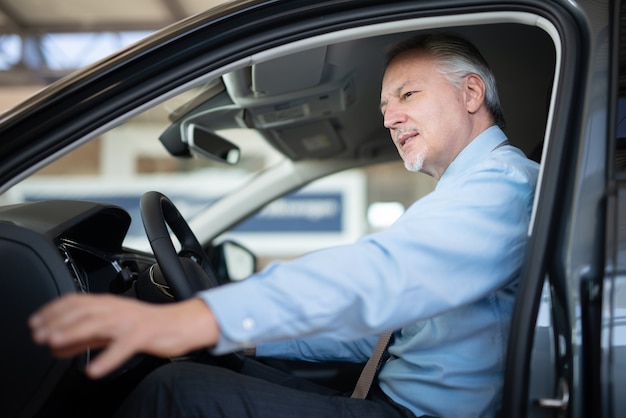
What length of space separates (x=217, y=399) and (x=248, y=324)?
1.25 feet

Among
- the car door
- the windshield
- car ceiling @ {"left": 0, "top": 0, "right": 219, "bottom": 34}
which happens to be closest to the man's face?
the car door

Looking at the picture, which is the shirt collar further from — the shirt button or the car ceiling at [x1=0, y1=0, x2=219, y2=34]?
the car ceiling at [x1=0, y1=0, x2=219, y2=34]

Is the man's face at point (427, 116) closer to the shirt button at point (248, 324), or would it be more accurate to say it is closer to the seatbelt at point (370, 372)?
the seatbelt at point (370, 372)

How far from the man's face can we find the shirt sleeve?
25 cm

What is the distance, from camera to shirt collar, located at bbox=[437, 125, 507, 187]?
5.04ft

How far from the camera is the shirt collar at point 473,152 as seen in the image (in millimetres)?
1537

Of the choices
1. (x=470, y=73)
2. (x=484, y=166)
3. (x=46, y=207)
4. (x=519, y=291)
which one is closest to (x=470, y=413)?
(x=519, y=291)

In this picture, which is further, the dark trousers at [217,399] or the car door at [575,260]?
the dark trousers at [217,399]

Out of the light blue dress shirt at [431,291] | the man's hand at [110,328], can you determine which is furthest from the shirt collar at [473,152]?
the man's hand at [110,328]

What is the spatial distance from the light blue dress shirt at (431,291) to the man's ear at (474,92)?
0.11m

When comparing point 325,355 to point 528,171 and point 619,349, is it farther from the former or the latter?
point 619,349

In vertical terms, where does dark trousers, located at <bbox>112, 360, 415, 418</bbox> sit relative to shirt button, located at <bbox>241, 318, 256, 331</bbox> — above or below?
below

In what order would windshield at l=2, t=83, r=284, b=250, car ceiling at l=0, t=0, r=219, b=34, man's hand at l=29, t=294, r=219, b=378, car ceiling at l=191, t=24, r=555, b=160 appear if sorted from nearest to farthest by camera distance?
man's hand at l=29, t=294, r=219, b=378, car ceiling at l=191, t=24, r=555, b=160, windshield at l=2, t=83, r=284, b=250, car ceiling at l=0, t=0, r=219, b=34

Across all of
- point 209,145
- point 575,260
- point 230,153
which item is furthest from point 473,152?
point 230,153
